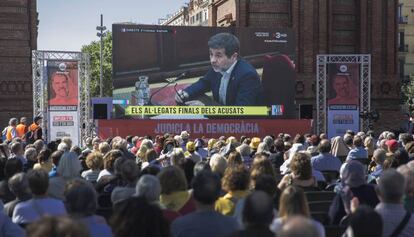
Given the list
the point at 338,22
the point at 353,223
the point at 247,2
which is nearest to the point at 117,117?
the point at 247,2

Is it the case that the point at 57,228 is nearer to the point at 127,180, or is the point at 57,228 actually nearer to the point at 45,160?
the point at 127,180

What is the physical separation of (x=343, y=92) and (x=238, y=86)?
483cm

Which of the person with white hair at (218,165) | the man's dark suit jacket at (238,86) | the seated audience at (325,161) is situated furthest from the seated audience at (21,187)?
the man's dark suit jacket at (238,86)

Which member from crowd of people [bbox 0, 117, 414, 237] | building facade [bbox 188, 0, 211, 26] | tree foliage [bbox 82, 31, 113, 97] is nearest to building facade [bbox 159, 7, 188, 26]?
building facade [bbox 188, 0, 211, 26]

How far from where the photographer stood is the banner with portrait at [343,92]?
2877 centimetres

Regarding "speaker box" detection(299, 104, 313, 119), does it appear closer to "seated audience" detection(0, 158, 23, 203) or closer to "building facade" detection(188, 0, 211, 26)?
"seated audience" detection(0, 158, 23, 203)

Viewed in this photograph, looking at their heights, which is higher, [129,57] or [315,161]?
[129,57]

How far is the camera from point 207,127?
27484 millimetres

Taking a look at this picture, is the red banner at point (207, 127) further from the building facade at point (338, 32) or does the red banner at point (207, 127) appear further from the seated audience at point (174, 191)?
the seated audience at point (174, 191)

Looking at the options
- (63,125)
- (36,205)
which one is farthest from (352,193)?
(63,125)

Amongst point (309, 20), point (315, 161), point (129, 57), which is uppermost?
point (309, 20)

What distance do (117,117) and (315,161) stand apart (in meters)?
16.0

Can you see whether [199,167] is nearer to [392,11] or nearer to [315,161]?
[315,161]

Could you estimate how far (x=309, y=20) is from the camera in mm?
34812
